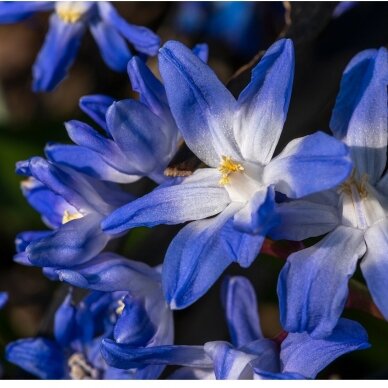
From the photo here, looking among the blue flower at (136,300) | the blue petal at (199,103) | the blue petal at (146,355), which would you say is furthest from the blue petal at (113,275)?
the blue petal at (199,103)

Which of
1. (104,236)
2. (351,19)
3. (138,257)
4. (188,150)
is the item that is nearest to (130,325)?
(104,236)

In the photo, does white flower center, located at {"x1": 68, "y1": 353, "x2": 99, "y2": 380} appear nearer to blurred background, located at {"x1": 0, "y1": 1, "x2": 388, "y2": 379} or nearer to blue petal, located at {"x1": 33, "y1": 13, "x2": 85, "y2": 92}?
blurred background, located at {"x1": 0, "y1": 1, "x2": 388, "y2": 379}

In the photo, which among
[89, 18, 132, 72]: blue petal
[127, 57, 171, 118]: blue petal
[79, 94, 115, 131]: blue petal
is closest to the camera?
[127, 57, 171, 118]: blue petal

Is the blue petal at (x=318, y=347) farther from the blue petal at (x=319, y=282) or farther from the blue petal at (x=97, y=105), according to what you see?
the blue petal at (x=97, y=105)

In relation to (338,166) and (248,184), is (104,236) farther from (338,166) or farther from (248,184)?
(338,166)

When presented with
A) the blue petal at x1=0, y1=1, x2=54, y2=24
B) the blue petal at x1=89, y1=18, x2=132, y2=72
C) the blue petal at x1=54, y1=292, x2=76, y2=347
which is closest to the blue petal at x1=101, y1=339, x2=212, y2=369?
the blue petal at x1=54, y1=292, x2=76, y2=347

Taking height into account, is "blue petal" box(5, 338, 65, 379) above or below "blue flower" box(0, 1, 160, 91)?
below

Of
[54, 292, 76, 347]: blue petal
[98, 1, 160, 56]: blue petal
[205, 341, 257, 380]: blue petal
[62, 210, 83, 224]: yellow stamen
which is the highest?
[98, 1, 160, 56]: blue petal
